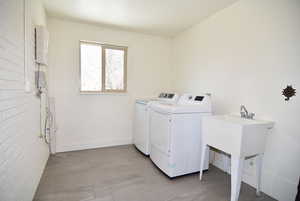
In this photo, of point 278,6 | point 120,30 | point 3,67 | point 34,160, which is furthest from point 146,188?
point 120,30

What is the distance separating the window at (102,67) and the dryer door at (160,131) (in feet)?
4.06

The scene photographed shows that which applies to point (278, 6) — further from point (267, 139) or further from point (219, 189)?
point (219, 189)

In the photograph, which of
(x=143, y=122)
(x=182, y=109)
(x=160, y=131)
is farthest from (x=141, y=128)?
(x=182, y=109)

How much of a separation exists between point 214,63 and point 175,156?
1.58 metres

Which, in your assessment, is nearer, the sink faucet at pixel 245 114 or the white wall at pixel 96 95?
the sink faucet at pixel 245 114

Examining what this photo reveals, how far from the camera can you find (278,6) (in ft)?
5.79

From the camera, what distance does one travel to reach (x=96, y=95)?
3.20 meters


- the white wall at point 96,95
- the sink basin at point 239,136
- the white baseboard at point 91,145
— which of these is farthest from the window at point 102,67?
the sink basin at point 239,136

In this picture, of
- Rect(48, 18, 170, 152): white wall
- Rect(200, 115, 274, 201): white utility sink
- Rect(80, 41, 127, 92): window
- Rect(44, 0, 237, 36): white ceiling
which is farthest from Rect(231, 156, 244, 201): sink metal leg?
Rect(80, 41, 127, 92): window

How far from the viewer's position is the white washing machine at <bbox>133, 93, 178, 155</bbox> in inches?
110

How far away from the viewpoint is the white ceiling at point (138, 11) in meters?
2.23

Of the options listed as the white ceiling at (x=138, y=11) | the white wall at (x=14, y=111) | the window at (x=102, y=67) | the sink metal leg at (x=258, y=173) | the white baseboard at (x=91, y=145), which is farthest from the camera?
the window at (x=102, y=67)

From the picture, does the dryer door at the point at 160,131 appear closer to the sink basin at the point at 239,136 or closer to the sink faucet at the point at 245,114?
the sink basin at the point at 239,136

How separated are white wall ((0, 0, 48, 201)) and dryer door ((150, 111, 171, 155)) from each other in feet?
5.08
